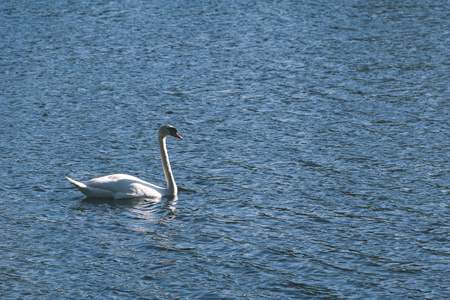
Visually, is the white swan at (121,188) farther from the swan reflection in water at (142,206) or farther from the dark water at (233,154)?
the dark water at (233,154)

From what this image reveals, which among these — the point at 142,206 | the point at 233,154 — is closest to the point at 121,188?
the point at 142,206

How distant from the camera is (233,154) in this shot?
2169 cm

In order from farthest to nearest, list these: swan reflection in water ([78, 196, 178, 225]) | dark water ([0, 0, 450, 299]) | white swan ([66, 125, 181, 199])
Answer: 1. white swan ([66, 125, 181, 199])
2. swan reflection in water ([78, 196, 178, 225])
3. dark water ([0, 0, 450, 299])

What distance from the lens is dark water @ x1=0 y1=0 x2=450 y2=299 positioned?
14.4m

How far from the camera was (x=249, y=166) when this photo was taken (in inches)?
813

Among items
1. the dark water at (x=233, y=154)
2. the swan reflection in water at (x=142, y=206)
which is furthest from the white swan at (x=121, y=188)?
the dark water at (x=233, y=154)

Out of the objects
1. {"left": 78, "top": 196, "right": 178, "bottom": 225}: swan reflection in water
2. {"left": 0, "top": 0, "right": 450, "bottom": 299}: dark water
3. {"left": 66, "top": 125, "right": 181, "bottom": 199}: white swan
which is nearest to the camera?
{"left": 0, "top": 0, "right": 450, "bottom": 299}: dark water

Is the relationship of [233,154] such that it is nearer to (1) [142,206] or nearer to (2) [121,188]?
(1) [142,206]

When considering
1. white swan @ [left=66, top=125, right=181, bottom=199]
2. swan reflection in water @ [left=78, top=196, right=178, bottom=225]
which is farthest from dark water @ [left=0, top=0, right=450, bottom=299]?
white swan @ [left=66, top=125, right=181, bottom=199]

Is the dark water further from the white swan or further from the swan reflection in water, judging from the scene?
the white swan

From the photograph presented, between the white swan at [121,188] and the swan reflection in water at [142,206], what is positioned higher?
the white swan at [121,188]

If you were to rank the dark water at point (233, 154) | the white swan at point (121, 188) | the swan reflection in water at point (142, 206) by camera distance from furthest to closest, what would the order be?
the white swan at point (121, 188) → the swan reflection in water at point (142, 206) → the dark water at point (233, 154)

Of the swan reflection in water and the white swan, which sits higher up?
the white swan

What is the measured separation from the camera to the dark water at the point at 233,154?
1440cm
